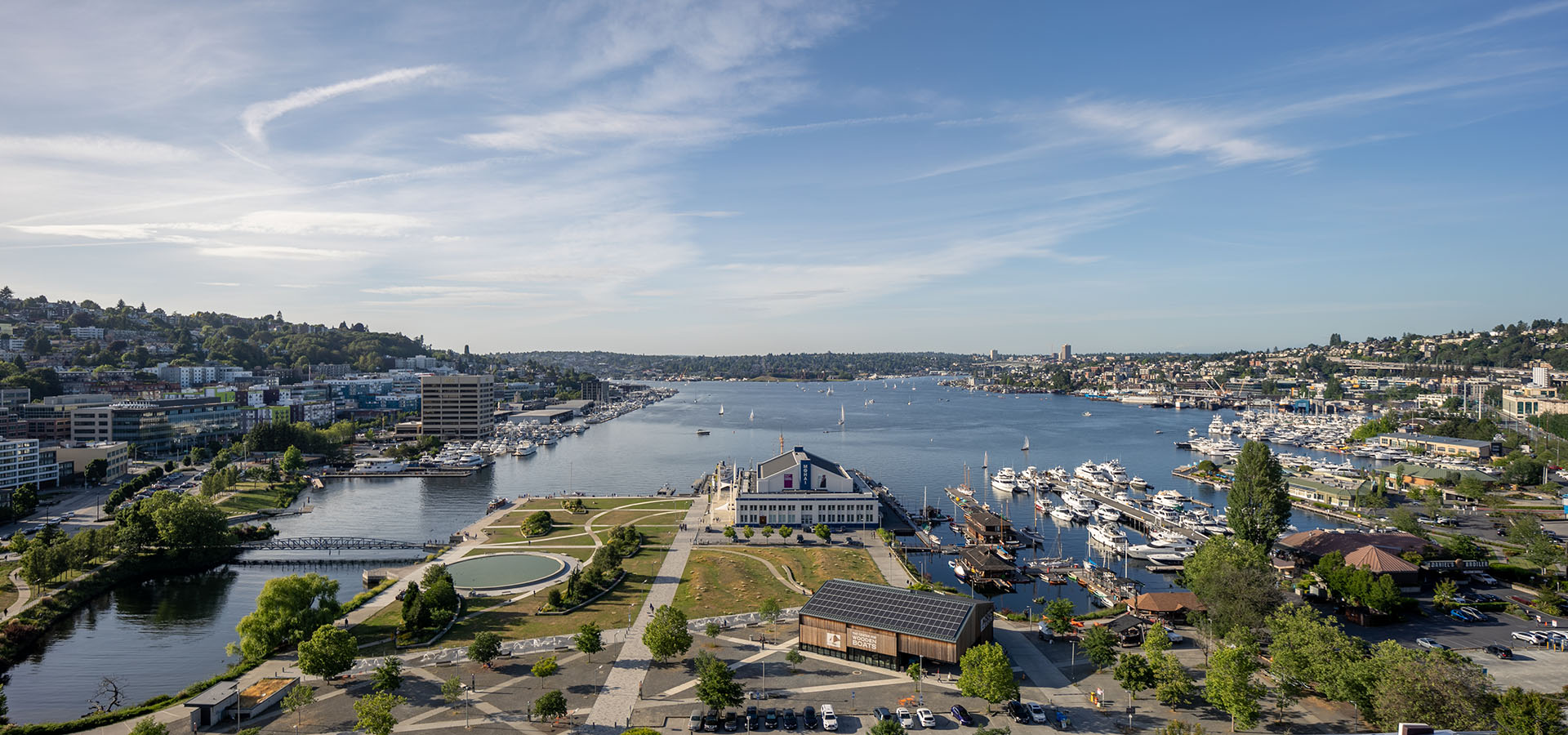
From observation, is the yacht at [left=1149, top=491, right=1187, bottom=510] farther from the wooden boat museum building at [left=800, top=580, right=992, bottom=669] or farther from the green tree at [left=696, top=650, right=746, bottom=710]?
the green tree at [left=696, top=650, right=746, bottom=710]

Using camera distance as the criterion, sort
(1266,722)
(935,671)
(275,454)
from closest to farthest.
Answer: (1266,722) < (935,671) < (275,454)

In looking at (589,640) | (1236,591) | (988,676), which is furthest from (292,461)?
(1236,591)

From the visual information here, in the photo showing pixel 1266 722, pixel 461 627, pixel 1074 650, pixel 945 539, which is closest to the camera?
pixel 1266 722

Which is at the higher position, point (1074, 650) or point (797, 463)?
point (797, 463)

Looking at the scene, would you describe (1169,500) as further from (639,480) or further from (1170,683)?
(639,480)

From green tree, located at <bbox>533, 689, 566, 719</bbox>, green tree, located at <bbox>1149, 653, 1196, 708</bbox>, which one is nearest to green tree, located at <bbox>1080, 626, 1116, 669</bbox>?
green tree, located at <bbox>1149, 653, 1196, 708</bbox>

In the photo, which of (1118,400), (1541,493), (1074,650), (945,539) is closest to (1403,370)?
(1118,400)

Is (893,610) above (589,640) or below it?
→ above

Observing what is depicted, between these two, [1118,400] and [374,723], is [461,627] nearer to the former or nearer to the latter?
[374,723]
